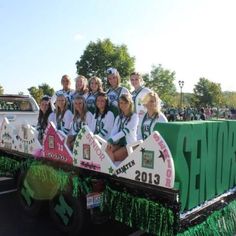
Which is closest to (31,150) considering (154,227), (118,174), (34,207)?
(34,207)

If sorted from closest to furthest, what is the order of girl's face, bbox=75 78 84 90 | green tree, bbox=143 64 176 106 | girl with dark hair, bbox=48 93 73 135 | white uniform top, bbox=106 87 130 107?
girl with dark hair, bbox=48 93 73 135 → white uniform top, bbox=106 87 130 107 → girl's face, bbox=75 78 84 90 → green tree, bbox=143 64 176 106

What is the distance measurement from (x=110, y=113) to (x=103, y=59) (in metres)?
53.2

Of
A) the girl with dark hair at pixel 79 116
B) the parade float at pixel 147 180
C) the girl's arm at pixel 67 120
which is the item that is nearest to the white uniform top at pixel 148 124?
the parade float at pixel 147 180

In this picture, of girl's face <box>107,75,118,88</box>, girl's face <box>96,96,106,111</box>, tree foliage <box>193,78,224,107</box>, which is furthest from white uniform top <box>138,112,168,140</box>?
tree foliage <box>193,78,224,107</box>

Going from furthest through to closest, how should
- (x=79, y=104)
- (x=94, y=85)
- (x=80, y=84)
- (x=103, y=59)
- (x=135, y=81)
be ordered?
(x=103, y=59)
(x=135, y=81)
(x=80, y=84)
(x=94, y=85)
(x=79, y=104)

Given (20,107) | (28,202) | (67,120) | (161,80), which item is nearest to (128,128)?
(67,120)

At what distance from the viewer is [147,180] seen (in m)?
3.48

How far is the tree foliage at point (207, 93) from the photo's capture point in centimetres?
8081

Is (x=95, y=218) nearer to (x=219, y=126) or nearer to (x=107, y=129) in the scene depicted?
(x=107, y=129)

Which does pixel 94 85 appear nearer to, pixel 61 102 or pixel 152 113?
pixel 61 102

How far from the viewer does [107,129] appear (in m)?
5.13

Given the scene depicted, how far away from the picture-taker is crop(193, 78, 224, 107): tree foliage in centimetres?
8081

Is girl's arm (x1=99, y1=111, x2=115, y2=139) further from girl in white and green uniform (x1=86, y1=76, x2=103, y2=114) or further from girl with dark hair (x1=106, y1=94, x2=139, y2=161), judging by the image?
girl in white and green uniform (x1=86, y1=76, x2=103, y2=114)

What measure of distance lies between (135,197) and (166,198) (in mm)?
368
